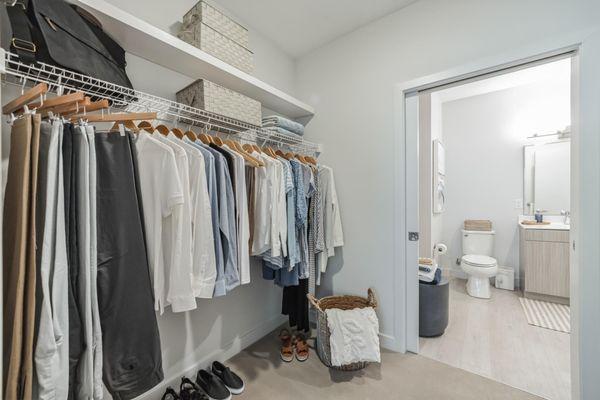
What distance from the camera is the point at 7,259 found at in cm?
84

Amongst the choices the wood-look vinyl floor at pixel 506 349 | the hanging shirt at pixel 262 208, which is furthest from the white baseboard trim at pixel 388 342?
the hanging shirt at pixel 262 208

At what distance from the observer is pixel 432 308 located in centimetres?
221

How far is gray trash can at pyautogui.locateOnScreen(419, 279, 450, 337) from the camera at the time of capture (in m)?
2.19

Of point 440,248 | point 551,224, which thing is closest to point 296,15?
point 440,248

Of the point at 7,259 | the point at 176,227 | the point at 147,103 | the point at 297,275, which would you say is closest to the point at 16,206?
the point at 7,259

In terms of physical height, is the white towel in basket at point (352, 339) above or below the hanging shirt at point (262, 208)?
below

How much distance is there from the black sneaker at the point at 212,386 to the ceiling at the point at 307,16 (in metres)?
2.49

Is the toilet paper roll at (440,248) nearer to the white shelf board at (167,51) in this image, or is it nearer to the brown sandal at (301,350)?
the brown sandal at (301,350)

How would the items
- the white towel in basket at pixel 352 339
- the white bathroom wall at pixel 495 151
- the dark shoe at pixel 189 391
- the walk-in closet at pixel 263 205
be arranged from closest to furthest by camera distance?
the walk-in closet at pixel 263 205 → the dark shoe at pixel 189 391 → the white towel in basket at pixel 352 339 → the white bathroom wall at pixel 495 151

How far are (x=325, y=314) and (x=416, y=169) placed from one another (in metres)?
1.24

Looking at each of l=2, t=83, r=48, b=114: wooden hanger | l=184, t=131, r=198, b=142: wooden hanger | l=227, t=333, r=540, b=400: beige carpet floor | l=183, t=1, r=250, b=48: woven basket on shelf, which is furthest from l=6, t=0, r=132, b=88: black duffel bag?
l=227, t=333, r=540, b=400: beige carpet floor

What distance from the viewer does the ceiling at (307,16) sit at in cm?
187

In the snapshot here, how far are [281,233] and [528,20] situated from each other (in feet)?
6.17

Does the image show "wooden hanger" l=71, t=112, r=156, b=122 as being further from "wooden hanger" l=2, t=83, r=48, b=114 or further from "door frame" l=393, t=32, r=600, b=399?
"door frame" l=393, t=32, r=600, b=399
